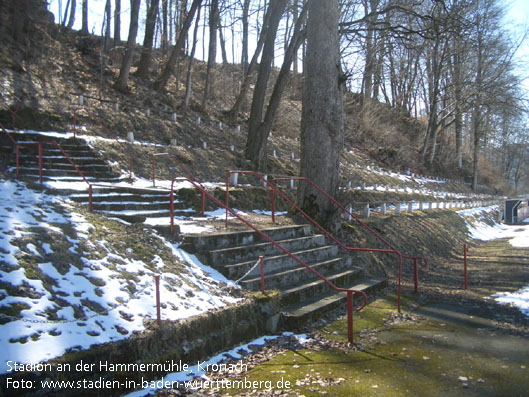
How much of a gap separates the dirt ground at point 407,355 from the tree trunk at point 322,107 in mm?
3318

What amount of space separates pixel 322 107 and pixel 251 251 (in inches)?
185

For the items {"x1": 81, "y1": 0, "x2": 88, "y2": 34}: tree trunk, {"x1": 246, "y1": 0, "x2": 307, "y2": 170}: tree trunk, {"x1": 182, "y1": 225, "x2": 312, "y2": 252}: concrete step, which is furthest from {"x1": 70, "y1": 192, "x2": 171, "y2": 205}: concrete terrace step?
{"x1": 81, "y1": 0, "x2": 88, "y2": 34}: tree trunk

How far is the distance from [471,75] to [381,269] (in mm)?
26526

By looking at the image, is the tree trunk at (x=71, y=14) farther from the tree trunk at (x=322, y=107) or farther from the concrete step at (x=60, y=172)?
the tree trunk at (x=322, y=107)

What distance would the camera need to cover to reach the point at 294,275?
7.61 metres

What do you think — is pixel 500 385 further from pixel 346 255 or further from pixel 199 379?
pixel 346 255

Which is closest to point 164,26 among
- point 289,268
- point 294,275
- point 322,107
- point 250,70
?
point 250,70

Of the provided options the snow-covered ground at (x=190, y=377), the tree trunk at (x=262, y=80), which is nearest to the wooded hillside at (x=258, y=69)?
the tree trunk at (x=262, y=80)

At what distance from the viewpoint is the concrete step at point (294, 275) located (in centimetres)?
676

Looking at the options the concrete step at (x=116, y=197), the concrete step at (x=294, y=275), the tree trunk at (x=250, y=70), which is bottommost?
the concrete step at (x=294, y=275)

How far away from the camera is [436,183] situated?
35.6m

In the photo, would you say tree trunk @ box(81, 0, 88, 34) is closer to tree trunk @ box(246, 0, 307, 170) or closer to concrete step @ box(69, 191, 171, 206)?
tree trunk @ box(246, 0, 307, 170)

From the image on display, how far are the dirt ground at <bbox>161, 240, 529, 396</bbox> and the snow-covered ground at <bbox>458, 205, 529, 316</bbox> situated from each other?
0.42 meters

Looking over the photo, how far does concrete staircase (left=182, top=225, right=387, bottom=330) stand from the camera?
22.2ft
